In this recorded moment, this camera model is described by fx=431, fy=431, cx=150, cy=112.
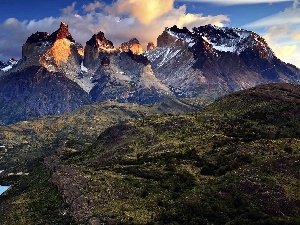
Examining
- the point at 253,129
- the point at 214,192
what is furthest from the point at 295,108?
the point at 214,192

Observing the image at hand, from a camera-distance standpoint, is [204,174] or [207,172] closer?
[204,174]

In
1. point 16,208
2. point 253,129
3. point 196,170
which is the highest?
point 253,129

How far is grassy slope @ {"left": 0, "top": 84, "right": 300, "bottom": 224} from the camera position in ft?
276

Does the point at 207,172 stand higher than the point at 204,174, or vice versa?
the point at 207,172

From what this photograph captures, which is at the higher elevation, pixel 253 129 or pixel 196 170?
Result: pixel 253 129

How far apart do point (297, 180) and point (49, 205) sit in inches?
2312

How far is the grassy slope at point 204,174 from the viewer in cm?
8400

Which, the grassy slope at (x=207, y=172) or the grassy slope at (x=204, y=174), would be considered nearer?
the grassy slope at (x=204, y=174)

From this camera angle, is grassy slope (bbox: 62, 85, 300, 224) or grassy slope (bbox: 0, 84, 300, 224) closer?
grassy slope (bbox: 0, 84, 300, 224)

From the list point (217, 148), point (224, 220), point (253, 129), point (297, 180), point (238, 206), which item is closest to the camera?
point (224, 220)

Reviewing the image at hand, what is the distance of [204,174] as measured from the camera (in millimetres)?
111250

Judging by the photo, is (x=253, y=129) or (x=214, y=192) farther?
(x=253, y=129)

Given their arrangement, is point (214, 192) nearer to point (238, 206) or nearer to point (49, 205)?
point (238, 206)

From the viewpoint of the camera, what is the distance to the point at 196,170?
11444 centimetres
